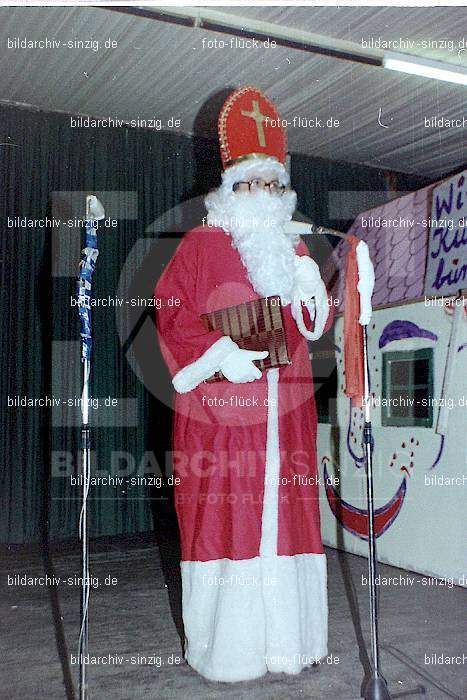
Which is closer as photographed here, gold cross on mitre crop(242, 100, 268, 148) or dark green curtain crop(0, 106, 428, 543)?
gold cross on mitre crop(242, 100, 268, 148)

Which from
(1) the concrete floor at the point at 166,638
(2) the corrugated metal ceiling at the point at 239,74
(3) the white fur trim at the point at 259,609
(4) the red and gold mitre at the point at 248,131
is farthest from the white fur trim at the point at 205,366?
(2) the corrugated metal ceiling at the point at 239,74

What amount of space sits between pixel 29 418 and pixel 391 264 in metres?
2.80

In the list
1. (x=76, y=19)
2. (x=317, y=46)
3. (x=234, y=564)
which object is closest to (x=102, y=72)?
(x=76, y=19)

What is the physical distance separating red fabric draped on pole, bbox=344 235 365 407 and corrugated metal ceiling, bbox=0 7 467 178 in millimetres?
2657

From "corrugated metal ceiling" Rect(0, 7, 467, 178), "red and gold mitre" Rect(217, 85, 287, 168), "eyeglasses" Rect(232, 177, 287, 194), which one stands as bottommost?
"eyeglasses" Rect(232, 177, 287, 194)

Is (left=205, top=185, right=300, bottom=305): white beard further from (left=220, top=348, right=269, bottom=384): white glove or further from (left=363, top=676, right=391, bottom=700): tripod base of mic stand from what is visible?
(left=363, top=676, right=391, bottom=700): tripod base of mic stand

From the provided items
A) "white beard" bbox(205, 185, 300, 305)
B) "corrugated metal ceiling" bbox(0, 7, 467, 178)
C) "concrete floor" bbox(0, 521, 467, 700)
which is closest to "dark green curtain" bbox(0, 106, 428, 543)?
"corrugated metal ceiling" bbox(0, 7, 467, 178)

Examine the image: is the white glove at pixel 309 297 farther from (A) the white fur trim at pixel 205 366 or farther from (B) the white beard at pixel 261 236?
(A) the white fur trim at pixel 205 366

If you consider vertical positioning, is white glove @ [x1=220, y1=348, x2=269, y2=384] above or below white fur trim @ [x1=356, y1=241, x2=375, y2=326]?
below

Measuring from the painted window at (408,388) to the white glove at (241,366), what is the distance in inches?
63.8

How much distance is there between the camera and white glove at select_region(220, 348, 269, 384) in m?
2.26

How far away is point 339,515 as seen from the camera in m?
4.26

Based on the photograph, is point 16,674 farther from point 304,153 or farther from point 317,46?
point 304,153

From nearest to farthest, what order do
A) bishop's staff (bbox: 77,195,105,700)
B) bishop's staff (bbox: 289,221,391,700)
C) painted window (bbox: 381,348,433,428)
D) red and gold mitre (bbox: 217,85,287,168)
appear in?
1. bishop's staff (bbox: 77,195,105,700)
2. bishop's staff (bbox: 289,221,391,700)
3. red and gold mitre (bbox: 217,85,287,168)
4. painted window (bbox: 381,348,433,428)
